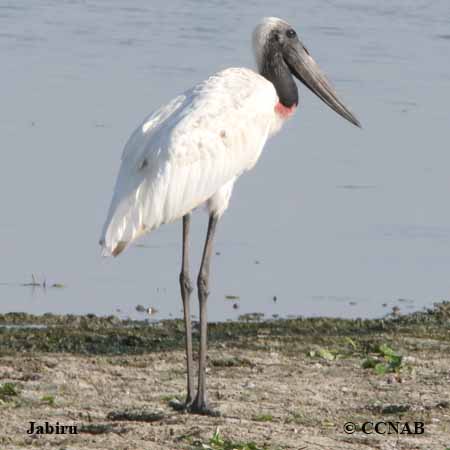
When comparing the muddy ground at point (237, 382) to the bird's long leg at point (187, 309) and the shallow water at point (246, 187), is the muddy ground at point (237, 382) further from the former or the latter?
the shallow water at point (246, 187)

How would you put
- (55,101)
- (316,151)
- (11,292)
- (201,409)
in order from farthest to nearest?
(55,101)
(316,151)
(11,292)
(201,409)

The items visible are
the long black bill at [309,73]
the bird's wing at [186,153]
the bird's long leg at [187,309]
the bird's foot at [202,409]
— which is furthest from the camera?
the long black bill at [309,73]

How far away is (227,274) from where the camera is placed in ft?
39.6

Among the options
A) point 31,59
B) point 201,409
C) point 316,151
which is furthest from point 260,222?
point 31,59

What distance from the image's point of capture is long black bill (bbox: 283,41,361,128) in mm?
9789

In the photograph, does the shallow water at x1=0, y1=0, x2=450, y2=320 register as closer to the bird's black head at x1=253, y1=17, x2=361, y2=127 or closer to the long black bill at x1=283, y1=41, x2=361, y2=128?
the long black bill at x1=283, y1=41, x2=361, y2=128

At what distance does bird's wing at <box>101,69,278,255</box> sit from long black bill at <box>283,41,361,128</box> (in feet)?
2.79

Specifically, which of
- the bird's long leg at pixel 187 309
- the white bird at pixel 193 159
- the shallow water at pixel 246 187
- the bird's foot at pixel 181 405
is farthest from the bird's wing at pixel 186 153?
the shallow water at pixel 246 187

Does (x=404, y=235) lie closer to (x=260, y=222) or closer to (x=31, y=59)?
(x=260, y=222)

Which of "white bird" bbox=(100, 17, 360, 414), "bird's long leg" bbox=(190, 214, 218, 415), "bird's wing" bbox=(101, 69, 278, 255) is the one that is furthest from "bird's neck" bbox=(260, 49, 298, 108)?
"bird's long leg" bbox=(190, 214, 218, 415)

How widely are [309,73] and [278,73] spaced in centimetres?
46

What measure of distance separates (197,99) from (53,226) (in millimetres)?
4366

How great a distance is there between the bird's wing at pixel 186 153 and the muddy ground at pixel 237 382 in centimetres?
88

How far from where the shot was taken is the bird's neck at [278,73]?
9.53m
